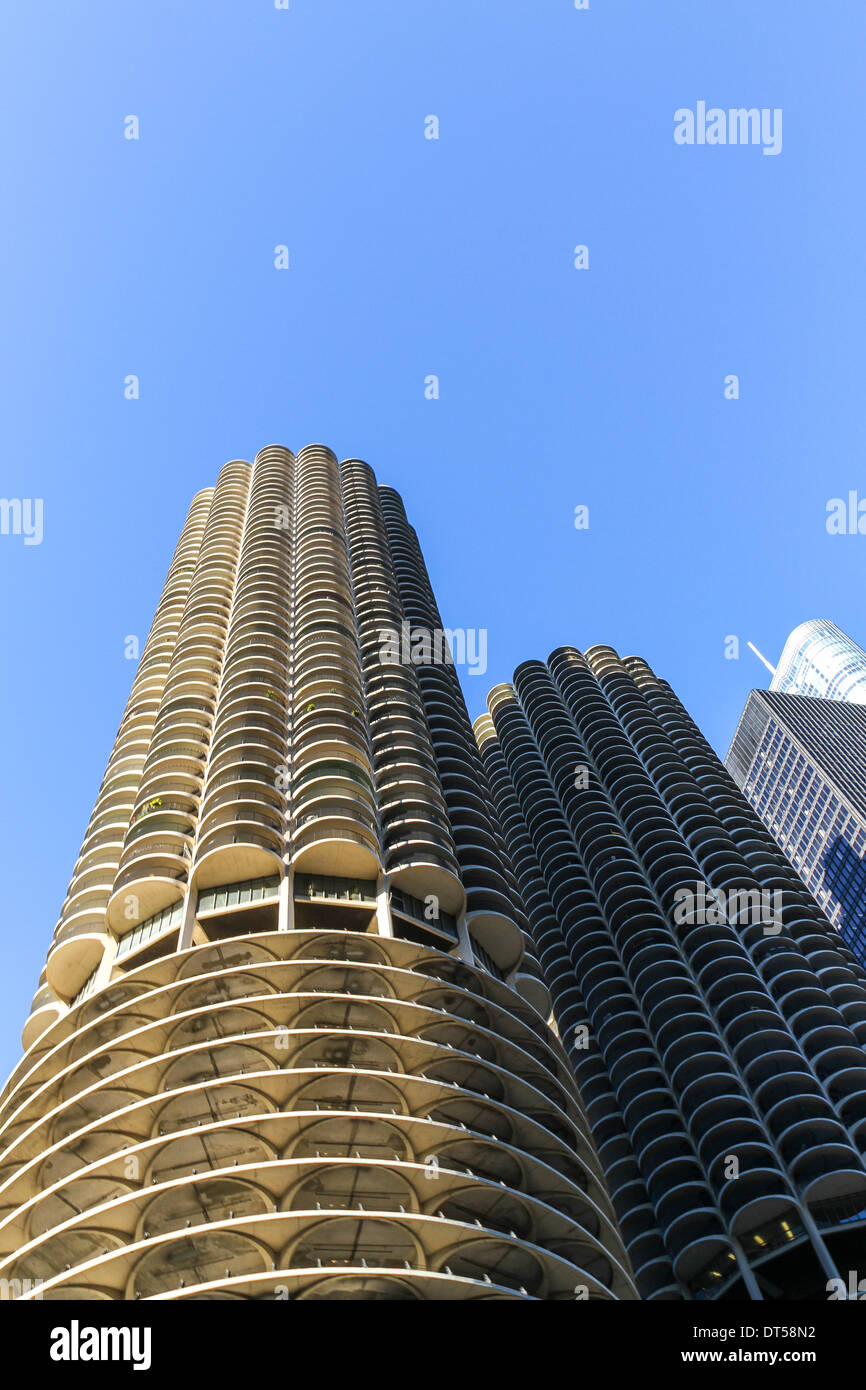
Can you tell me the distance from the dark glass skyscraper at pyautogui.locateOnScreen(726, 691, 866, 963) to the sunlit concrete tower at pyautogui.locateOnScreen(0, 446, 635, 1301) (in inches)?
4401

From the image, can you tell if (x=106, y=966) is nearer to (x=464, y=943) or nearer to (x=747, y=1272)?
(x=464, y=943)

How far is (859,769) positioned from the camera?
577ft

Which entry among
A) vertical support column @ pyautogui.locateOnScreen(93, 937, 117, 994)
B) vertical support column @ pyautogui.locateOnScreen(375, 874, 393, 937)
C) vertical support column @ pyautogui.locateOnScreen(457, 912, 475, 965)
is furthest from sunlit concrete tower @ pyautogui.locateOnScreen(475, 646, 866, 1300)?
vertical support column @ pyautogui.locateOnScreen(93, 937, 117, 994)

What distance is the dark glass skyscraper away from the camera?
160 metres

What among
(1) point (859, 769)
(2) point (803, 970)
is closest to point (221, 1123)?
(2) point (803, 970)

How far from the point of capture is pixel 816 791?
571ft

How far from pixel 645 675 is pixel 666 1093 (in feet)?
199

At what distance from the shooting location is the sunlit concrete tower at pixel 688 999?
66000 millimetres

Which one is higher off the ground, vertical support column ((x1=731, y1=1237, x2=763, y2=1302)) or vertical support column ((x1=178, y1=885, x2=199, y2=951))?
vertical support column ((x1=178, y1=885, x2=199, y2=951))

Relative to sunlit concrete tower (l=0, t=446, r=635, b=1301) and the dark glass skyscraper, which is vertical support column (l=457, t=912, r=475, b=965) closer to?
sunlit concrete tower (l=0, t=446, r=635, b=1301)

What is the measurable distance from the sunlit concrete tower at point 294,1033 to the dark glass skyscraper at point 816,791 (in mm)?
111791

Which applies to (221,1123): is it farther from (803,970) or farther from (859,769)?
(859,769)

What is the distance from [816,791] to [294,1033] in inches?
5917

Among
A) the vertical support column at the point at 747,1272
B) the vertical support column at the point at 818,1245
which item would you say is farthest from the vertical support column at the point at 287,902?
the vertical support column at the point at 818,1245
